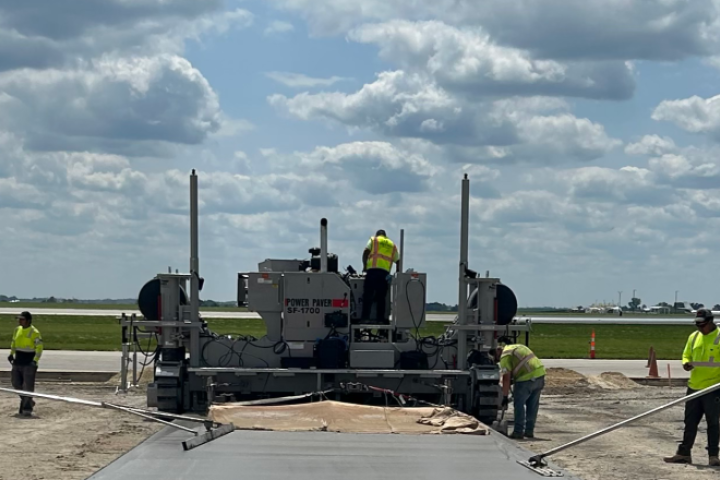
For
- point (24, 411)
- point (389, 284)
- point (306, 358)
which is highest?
point (389, 284)

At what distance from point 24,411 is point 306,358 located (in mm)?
5150

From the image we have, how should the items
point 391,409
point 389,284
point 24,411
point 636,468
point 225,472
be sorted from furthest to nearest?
point 24,411, point 389,284, point 391,409, point 636,468, point 225,472

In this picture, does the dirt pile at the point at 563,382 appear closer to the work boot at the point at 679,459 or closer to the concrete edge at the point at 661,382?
the concrete edge at the point at 661,382

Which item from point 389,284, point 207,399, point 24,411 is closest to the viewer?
point 207,399

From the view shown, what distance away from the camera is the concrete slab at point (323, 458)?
8.45m

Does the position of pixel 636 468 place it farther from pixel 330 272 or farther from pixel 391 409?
pixel 330 272

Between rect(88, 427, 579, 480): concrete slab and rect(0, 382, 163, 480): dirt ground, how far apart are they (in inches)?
40.2

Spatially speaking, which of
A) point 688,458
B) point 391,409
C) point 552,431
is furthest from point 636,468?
point 552,431

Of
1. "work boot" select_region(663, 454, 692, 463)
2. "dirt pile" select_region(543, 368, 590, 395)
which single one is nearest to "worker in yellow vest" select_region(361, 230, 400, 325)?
"work boot" select_region(663, 454, 692, 463)

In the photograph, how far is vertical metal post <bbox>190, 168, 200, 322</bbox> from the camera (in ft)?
49.2

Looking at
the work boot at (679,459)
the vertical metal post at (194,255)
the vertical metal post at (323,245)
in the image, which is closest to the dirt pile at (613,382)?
the vertical metal post at (323,245)

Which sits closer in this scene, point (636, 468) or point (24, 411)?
point (636, 468)

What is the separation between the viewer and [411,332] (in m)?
16.0

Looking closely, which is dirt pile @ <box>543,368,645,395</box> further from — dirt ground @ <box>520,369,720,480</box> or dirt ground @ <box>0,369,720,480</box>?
dirt ground @ <box>0,369,720,480</box>
